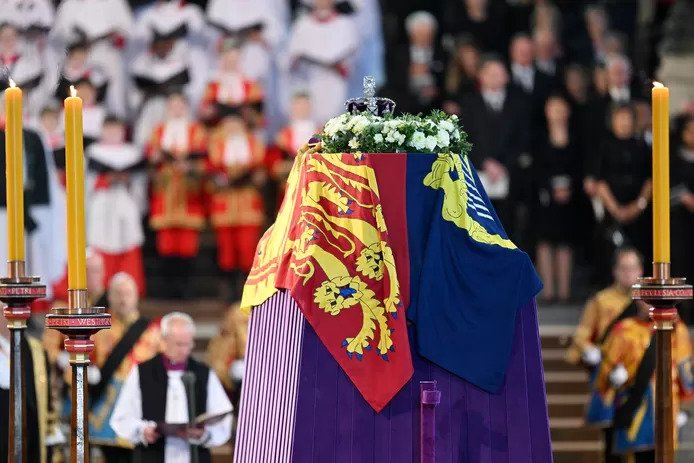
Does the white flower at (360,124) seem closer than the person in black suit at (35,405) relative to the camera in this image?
Yes

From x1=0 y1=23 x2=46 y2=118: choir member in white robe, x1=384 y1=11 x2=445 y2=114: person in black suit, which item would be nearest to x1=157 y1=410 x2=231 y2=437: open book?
x1=0 y1=23 x2=46 y2=118: choir member in white robe

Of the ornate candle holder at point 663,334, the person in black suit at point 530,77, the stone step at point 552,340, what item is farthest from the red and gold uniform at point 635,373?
the ornate candle holder at point 663,334

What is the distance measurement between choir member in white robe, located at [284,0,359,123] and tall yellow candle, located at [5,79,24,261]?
8975 mm

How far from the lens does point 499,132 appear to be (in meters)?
14.5

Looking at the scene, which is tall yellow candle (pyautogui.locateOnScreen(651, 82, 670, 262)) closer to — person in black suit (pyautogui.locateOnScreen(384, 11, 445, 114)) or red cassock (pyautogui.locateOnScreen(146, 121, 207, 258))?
person in black suit (pyautogui.locateOnScreen(384, 11, 445, 114))

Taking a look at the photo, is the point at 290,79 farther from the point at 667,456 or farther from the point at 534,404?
the point at 667,456

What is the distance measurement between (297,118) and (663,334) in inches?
350

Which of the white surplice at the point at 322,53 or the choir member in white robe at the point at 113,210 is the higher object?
the white surplice at the point at 322,53

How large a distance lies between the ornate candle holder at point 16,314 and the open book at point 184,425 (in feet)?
12.6

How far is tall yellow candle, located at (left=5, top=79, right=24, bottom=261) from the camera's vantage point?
20.7ft

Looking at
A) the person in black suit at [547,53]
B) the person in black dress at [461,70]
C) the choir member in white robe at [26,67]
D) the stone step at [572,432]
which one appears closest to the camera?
the choir member in white robe at [26,67]

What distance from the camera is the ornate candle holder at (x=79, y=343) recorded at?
5934 mm

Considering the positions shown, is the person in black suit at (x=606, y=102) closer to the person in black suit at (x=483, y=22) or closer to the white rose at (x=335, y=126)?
the person in black suit at (x=483, y=22)

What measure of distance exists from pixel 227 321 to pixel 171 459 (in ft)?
6.78
